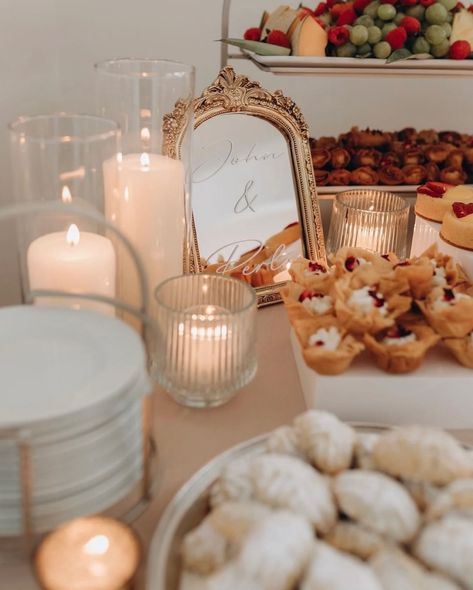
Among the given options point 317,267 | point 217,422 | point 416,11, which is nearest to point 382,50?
point 416,11

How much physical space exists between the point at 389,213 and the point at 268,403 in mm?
408

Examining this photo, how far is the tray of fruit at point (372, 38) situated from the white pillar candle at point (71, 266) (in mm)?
481

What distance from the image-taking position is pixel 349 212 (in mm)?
998

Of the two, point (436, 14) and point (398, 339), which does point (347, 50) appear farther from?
point (398, 339)

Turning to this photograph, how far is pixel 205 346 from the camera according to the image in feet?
2.16

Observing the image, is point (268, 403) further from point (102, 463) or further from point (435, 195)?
point (435, 195)

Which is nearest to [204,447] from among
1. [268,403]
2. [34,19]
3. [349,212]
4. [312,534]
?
[268,403]

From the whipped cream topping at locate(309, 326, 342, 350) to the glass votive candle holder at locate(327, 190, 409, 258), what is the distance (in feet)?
1.13

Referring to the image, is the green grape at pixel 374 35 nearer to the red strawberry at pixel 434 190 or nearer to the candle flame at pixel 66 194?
the red strawberry at pixel 434 190

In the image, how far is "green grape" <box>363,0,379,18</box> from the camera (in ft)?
3.61

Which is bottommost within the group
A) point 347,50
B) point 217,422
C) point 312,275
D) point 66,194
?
point 217,422

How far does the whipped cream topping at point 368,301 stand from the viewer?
68 cm

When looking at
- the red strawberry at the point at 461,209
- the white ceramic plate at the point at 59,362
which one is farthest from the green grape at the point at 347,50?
the white ceramic plate at the point at 59,362

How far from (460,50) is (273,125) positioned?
345 mm
